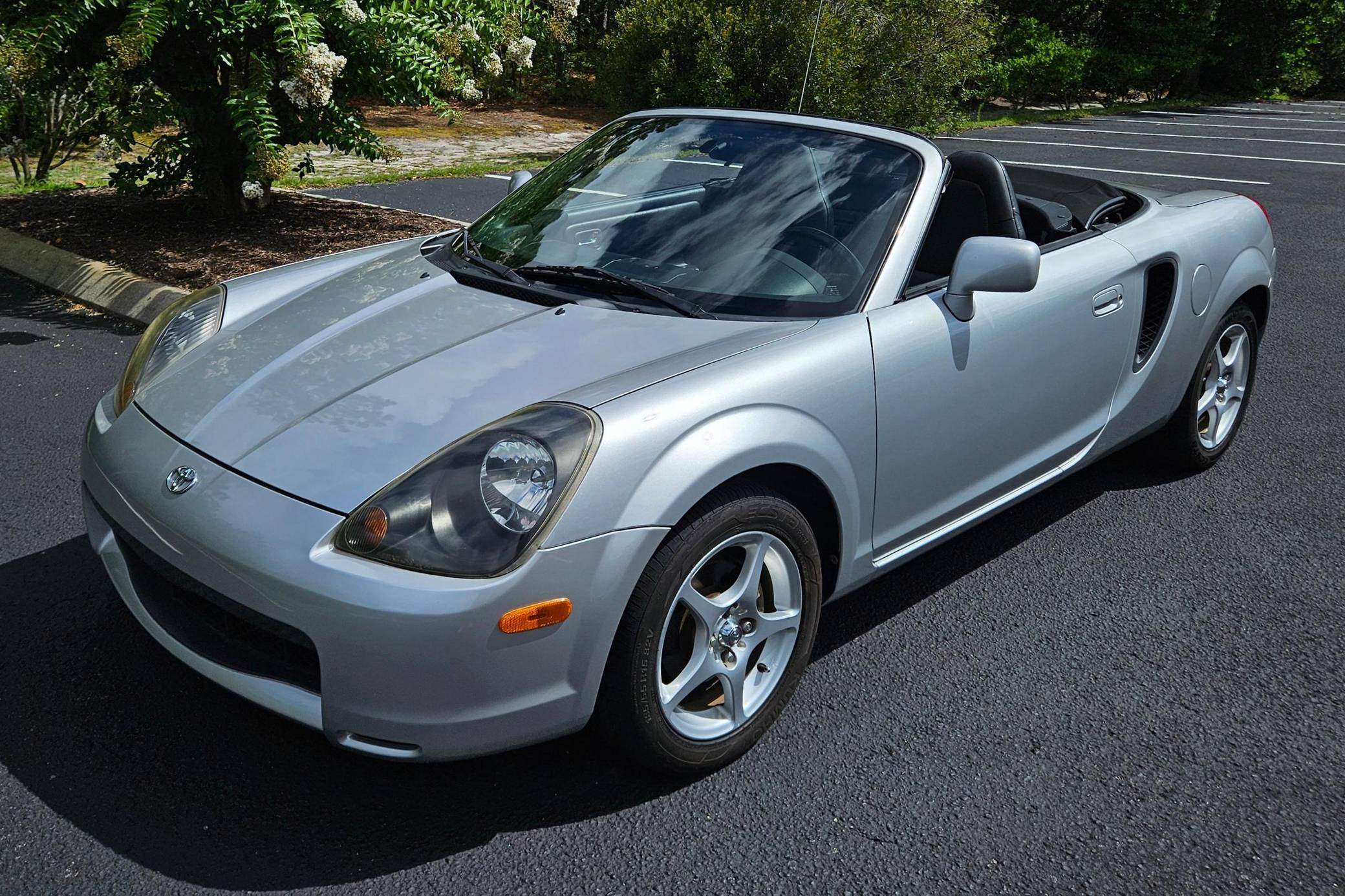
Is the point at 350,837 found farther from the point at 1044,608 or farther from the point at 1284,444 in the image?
the point at 1284,444

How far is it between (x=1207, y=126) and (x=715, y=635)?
23506 mm

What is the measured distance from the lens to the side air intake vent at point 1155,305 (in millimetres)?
3809

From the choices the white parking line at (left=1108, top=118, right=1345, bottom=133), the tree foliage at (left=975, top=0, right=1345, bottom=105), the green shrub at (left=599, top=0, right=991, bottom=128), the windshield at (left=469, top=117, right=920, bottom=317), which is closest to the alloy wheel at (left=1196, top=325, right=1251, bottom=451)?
the windshield at (left=469, top=117, right=920, bottom=317)

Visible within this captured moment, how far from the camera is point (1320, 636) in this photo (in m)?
3.29

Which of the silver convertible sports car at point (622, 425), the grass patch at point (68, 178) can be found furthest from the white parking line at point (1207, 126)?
the silver convertible sports car at point (622, 425)

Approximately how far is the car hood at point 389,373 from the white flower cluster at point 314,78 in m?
3.73

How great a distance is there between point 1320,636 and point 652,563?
7.38 ft

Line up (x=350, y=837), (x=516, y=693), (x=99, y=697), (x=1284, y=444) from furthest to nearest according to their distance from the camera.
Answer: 1. (x=1284, y=444)
2. (x=99, y=697)
3. (x=350, y=837)
4. (x=516, y=693)

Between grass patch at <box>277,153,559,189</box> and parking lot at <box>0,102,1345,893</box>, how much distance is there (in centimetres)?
723

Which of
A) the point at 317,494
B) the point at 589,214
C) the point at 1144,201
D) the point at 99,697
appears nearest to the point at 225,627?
the point at 317,494

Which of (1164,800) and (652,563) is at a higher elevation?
(652,563)

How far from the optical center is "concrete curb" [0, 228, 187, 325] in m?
6.27

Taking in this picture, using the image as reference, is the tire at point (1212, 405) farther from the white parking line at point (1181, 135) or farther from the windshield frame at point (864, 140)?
the white parking line at point (1181, 135)

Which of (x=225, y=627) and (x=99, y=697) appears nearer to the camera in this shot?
(x=225, y=627)
